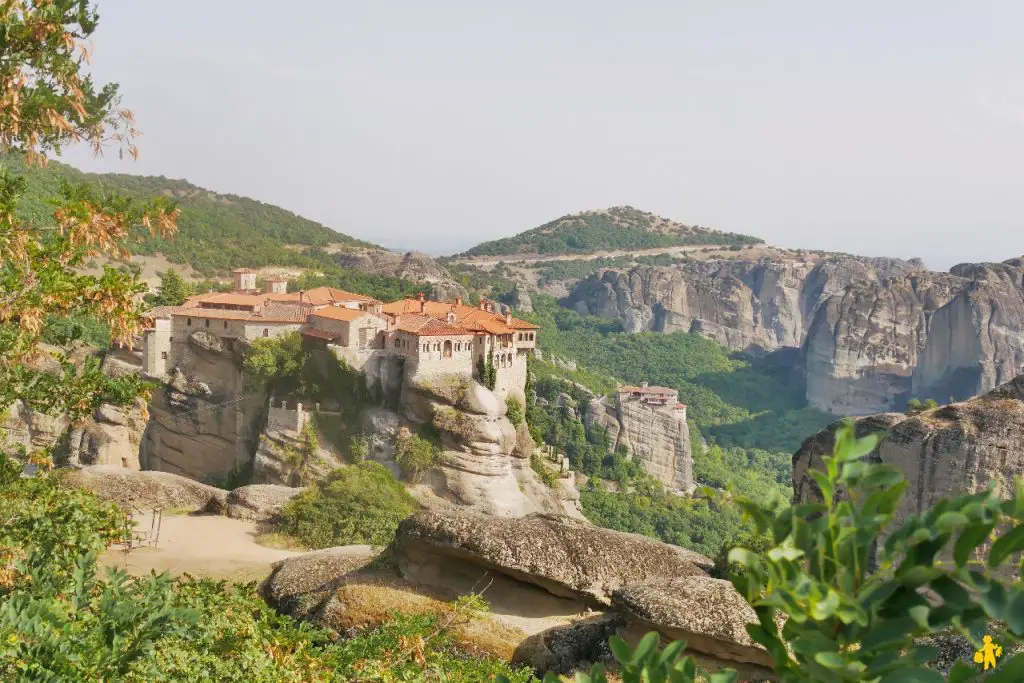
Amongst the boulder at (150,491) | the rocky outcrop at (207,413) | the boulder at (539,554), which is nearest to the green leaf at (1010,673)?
the boulder at (539,554)

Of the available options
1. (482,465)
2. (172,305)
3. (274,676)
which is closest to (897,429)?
(274,676)

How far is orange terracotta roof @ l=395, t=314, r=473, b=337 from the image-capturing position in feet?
109

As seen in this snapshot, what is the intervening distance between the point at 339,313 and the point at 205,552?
53.3ft

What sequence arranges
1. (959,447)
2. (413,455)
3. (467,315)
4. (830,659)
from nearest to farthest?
(830,659) → (959,447) → (413,455) → (467,315)


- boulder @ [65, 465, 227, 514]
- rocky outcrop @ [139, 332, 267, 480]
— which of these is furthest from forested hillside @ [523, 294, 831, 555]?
boulder @ [65, 465, 227, 514]

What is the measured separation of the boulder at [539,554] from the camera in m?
12.8

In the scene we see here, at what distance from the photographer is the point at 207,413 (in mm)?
34969

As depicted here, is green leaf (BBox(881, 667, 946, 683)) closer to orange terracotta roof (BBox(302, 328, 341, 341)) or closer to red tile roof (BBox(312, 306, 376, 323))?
red tile roof (BBox(312, 306, 376, 323))

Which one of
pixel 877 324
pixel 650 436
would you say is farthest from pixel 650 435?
pixel 877 324

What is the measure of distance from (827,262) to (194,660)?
14032 centimetres

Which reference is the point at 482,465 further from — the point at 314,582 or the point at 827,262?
the point at 827,262

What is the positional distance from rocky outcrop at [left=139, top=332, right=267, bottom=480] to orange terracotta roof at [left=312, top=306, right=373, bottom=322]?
10.7 feet

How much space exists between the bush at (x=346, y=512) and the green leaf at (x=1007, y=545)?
18.2 m

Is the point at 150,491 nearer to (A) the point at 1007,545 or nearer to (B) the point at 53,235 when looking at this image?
(B) the point at 53,235
